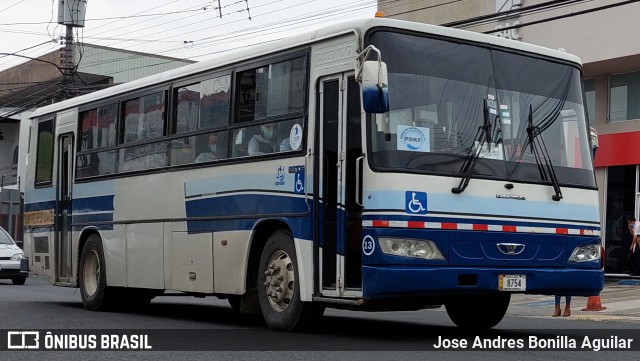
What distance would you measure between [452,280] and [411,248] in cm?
51

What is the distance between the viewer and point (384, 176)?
409 inches

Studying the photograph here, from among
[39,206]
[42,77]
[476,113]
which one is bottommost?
[39,206]

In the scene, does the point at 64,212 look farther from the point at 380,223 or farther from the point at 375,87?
the point at 375,87

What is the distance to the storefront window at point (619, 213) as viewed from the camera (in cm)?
2817

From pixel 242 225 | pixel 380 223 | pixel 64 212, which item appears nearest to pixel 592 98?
pixel 64 212

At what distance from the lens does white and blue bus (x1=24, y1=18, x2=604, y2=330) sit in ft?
34.4

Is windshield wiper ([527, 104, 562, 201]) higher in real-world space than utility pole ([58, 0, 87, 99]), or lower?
lower

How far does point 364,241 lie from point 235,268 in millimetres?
2604

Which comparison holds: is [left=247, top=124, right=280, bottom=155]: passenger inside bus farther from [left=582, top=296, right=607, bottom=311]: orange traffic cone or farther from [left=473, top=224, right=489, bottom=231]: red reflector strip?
[left=582, top=296, right=607, bottom=311]: orange traffic cone

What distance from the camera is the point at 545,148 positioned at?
37.4 feet

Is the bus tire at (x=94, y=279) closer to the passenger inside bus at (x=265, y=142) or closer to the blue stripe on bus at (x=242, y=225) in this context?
the blue stripe on bus at (x=242, y=225)

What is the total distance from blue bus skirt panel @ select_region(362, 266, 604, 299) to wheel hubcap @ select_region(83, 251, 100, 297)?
7.09 meters

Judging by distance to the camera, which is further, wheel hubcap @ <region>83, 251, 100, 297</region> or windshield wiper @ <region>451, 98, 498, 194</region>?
wheel hubcap @ <region>83, 251, 100, 297</region>

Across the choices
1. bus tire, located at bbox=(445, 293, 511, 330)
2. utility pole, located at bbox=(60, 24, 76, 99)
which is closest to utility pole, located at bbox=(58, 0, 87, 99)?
utility pole, located at bbox=(60, 24, 76, 99)
